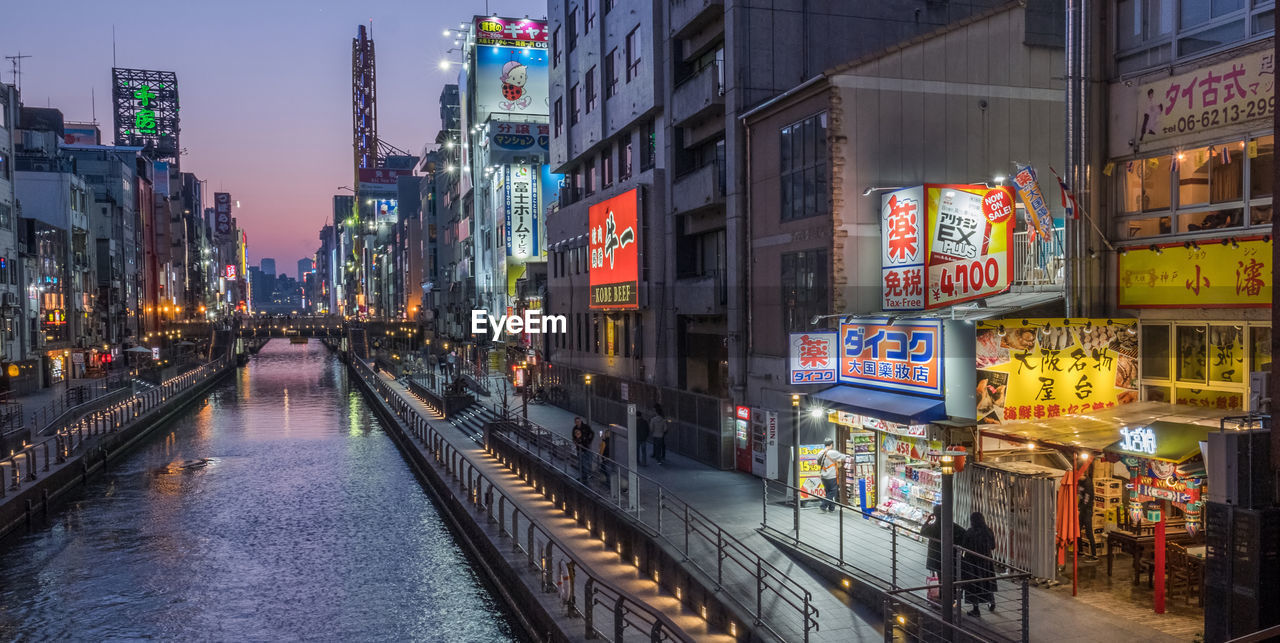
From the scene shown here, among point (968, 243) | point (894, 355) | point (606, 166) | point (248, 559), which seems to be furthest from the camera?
point (606, 166)

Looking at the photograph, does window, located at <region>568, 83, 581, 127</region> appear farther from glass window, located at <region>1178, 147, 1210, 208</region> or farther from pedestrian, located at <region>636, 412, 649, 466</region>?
glass window, located at <region>1178, 147, 1210, 208</region>

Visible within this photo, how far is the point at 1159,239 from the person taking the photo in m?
17.1

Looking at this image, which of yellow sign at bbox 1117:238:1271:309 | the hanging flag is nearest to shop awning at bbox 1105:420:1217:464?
yellow sign at bbox 1117:238:1271:309

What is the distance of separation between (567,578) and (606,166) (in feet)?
90.5

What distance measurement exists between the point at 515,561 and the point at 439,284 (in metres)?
101

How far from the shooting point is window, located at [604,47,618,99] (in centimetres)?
3819

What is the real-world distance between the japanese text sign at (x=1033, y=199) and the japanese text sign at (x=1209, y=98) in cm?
219

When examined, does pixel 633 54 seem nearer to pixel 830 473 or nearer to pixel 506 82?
pixel 830 473

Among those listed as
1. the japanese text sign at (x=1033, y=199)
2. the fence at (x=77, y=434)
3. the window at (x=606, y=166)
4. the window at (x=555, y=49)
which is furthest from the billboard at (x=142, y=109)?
the japanese text sign at (x=1033, y=199)

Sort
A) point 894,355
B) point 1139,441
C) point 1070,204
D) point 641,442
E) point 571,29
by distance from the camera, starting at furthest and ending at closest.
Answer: point 571,29, point 641,442, point 894,355, point 1070,204, point 1139,441

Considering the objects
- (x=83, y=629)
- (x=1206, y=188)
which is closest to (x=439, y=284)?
(x=83, y=629)

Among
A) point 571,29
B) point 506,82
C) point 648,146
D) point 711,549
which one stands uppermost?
point 506,82

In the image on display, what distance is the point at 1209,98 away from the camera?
1595 cm

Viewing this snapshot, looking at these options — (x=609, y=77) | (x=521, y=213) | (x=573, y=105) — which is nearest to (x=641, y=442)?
(x=609, y=77)
